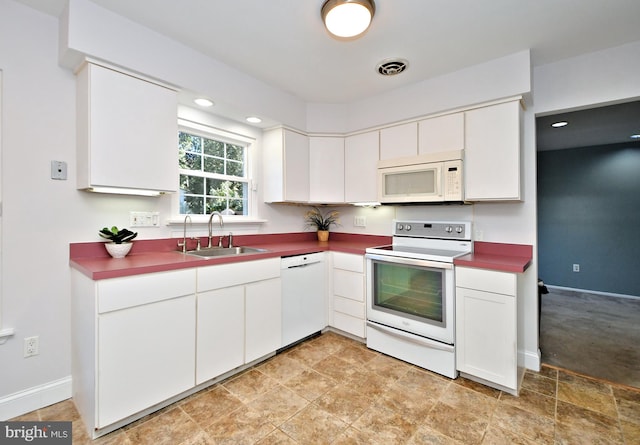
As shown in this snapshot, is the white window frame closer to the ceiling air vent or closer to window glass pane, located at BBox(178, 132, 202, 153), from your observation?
window glass pane, located at BBox(178, 132, 202, 153)

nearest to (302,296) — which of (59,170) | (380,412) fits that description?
(380,412)

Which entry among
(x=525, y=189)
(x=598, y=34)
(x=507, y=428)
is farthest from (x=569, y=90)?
(x=507, y=428)

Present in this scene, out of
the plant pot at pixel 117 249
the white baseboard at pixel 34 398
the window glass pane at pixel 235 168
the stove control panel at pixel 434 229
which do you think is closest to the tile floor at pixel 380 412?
the white baseboard at pixel 34 398

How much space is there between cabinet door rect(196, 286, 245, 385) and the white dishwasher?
17.5 inches

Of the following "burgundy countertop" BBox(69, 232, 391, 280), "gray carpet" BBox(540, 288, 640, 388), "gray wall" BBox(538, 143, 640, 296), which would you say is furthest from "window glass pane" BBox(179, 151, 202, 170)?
"gray wall" BBox(538, 143, 640, 296)

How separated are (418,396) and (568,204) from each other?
468 cm

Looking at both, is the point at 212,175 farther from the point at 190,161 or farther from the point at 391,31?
the point at 391,31

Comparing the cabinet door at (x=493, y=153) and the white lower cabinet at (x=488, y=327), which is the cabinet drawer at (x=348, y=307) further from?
the cabinet door at (x=493, y=153)

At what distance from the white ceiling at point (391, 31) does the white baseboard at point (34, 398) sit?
91.6 inches

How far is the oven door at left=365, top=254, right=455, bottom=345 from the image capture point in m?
2.16

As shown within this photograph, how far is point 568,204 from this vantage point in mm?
4770

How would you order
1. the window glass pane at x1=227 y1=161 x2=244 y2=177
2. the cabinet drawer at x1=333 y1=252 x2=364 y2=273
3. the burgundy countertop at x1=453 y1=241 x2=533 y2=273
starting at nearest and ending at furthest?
the burgundy countertop at x1=453 y1=241 x2=533 y2=273 → the cabinet drawer at x1=333 y1=252 x2=364 y2=273 → the window glass pane at x1=227 y1=161 x2=244 y2=177

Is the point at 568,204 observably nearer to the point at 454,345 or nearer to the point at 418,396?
the point at 454,345

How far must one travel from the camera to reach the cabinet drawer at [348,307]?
2.71 m
